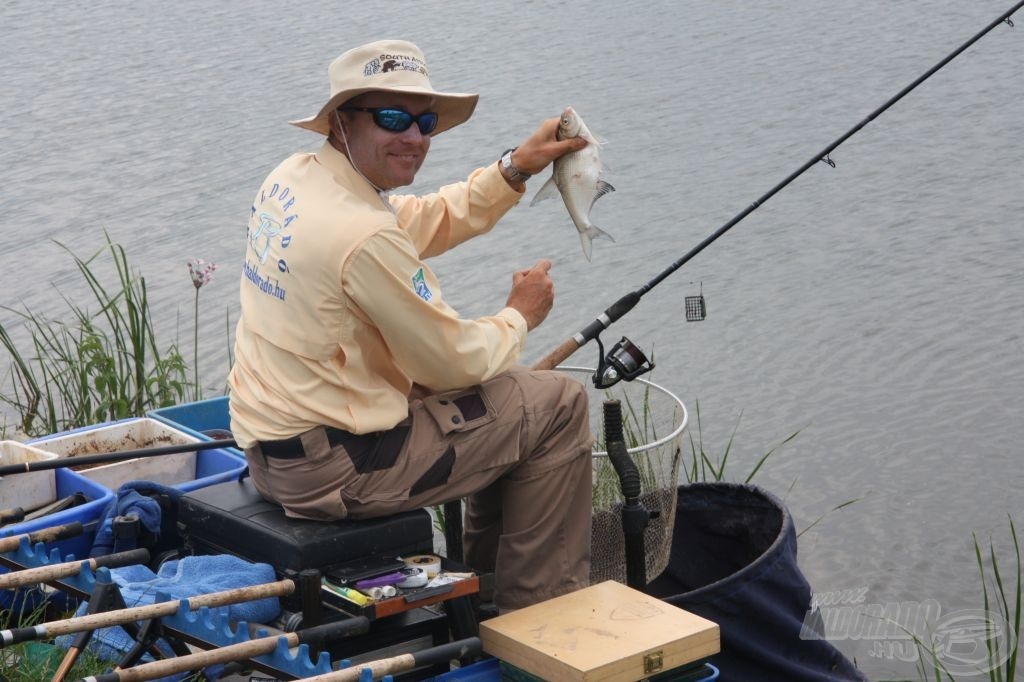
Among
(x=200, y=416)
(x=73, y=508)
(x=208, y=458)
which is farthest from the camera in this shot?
(x=200, y=416)

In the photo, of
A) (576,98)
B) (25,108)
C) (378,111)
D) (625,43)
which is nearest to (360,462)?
(378,111)

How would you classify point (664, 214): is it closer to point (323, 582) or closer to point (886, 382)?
point (886, 382)

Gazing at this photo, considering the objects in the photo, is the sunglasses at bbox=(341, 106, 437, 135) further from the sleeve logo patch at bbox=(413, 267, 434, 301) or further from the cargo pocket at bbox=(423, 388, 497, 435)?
the cargo pocket at bbox=(423, 388, 497, 435)

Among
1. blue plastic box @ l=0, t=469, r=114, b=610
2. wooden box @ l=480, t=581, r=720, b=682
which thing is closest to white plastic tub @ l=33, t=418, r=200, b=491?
blue plastic box @ l=0, t=469, r=114, b=610

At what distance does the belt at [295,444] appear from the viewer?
113 inches

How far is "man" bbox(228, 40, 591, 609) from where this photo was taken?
2.83 m

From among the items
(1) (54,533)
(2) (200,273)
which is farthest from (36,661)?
(2) (200,273)

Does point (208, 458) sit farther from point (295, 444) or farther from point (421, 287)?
point (421, 287)

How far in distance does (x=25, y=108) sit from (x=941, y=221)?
21.9ft

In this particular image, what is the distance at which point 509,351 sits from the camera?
298 centimetres

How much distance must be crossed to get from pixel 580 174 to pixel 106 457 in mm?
1408

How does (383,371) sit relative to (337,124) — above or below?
below

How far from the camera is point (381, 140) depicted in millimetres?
3014

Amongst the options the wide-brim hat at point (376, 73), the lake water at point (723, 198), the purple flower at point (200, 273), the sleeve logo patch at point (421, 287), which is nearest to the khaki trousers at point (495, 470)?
the sleeve logo patch at point (421, 287)
